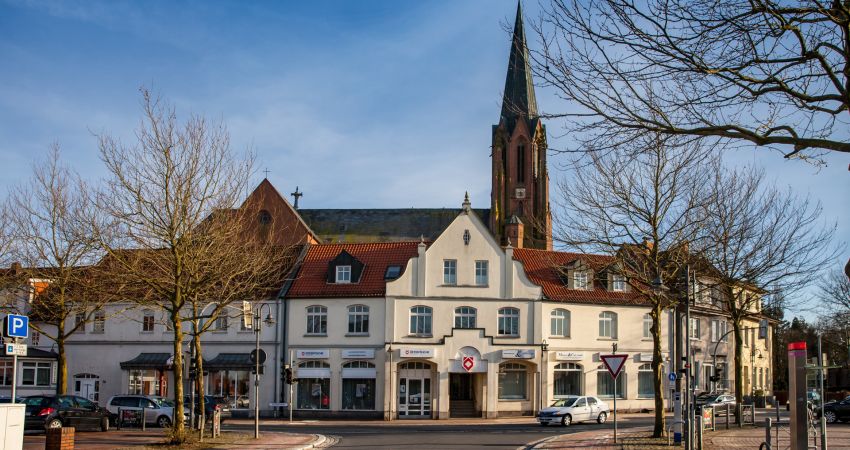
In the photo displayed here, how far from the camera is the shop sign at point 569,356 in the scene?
47406mm

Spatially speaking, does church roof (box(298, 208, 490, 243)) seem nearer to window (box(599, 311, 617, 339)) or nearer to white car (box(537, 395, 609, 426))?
window (box(599, 311, 617, 339))

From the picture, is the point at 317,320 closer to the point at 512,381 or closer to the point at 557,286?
the point at 512,381

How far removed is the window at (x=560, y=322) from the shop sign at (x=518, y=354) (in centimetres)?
204

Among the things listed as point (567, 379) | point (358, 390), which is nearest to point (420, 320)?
point (358, 390)

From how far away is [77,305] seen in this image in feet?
139

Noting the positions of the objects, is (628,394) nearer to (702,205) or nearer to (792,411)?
(702,205)

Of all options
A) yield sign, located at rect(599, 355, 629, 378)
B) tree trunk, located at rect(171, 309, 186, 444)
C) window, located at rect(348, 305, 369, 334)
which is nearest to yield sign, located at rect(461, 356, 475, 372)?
window, located at rect(348, 305, 369, 334)

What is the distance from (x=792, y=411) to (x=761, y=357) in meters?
53.7

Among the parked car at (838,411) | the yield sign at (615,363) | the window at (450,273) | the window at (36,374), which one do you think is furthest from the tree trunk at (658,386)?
the window at (36,374)

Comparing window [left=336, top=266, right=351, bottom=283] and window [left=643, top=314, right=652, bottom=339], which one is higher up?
window [left=336, top=266, right=351, bottom=283]

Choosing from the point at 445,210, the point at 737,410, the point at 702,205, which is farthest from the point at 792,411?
A: the point at 445,210

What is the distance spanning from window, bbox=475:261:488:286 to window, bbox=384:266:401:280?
4065 mm

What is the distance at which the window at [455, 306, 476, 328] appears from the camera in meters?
47.0

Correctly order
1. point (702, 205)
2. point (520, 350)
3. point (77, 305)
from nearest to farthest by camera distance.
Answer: point (702, 205) < point (77, 305) < point (520, 350)
